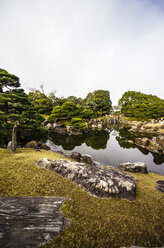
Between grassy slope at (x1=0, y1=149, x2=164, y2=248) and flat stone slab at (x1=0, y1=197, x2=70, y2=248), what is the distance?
198 millimetres

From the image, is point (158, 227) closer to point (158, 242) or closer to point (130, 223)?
point (158, 242)

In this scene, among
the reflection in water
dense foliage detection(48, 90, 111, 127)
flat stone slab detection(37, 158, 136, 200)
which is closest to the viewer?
flat stone slab detection(37, 158, 136, 200)

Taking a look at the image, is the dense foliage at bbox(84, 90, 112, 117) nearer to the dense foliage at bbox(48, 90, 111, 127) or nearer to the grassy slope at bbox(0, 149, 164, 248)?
the dense foliage at bbox(48, 90, 111, 127)

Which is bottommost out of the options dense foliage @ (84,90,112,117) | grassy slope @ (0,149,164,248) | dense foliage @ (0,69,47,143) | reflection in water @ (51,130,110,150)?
grassy slope @ (0,149,164,248)

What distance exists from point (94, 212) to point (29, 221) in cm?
167

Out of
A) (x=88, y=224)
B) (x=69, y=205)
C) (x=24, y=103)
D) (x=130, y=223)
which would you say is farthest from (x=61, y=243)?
(x=24, y=103)

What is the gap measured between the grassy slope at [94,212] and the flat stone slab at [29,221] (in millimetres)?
198

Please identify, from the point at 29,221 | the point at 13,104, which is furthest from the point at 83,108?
the point at 29,221

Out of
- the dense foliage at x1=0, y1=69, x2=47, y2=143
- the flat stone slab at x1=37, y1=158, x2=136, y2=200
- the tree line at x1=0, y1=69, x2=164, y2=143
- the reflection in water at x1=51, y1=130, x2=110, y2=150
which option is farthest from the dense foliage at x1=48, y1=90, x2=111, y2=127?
the flat stone slab at x1=37, y1=158, x2=136, y2=200

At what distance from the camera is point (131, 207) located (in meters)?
Result: 3.17

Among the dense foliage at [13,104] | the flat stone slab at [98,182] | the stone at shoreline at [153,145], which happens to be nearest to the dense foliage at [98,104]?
the stone at shoreline at [153,145]

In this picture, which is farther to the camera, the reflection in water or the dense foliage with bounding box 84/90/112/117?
the dense foliage with bounding box 84/90/112/117

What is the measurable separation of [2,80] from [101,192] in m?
12.0

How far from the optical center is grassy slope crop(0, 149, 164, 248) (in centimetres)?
217
